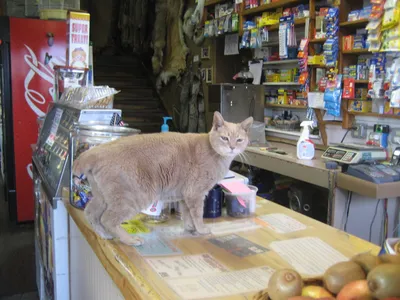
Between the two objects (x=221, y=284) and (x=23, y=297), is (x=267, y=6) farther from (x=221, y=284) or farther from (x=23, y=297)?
(x=221, y=284)

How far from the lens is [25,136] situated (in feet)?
15.8

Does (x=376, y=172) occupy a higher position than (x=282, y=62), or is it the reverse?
(x=282, y=62)

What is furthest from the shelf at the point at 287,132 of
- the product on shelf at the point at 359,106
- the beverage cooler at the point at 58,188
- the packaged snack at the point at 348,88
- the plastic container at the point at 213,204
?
the plastic container at the point at 213,204

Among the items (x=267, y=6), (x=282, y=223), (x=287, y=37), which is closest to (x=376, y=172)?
(x=282, y=223)

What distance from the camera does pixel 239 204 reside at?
205cm

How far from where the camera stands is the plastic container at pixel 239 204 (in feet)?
6.69

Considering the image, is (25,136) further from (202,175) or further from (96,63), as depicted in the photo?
(96,63)

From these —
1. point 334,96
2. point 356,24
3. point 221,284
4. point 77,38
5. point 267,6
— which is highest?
point 267,6

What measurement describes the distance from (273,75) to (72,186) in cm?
367

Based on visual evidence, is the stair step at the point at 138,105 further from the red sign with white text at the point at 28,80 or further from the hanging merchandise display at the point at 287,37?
the hanging merchandise display at the point at 287,37

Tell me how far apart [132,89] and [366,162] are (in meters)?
6.37

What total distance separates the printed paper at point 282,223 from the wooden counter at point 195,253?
0.03 meters

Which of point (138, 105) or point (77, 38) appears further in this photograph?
point (138, 105)

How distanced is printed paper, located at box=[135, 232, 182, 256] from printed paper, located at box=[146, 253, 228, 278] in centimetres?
6
